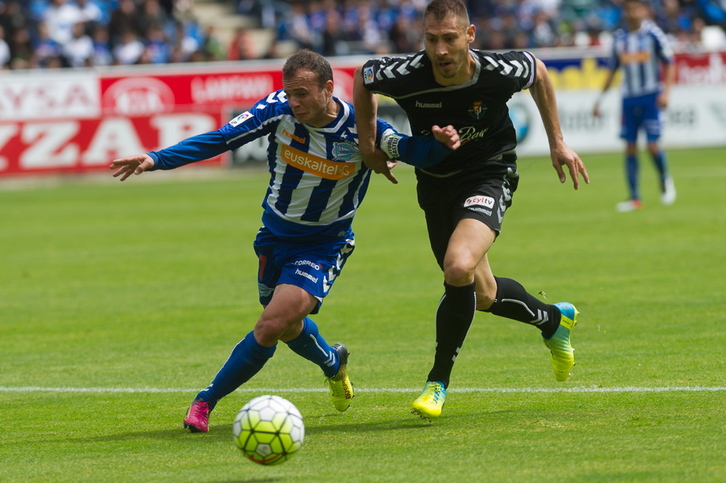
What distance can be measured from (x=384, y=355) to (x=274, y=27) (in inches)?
993

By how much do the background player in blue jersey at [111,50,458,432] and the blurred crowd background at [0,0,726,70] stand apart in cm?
2062

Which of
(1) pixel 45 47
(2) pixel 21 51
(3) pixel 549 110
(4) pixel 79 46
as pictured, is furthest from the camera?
(4) pixel 79 46

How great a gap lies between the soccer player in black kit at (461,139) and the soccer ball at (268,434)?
3.18 feet

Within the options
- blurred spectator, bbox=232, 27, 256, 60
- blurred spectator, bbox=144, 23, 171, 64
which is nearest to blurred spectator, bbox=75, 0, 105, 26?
blurred spectator, bbox=144, 23, 171, 64

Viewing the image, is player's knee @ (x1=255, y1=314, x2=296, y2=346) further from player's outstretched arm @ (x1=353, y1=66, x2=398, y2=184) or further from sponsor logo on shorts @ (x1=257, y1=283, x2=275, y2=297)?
player's outstretched arm @ (x1=353, y1=66, x2=398, y2=184)

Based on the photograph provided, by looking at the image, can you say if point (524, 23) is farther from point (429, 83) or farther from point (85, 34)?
point (429, 83)

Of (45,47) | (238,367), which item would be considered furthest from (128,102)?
(238,367)

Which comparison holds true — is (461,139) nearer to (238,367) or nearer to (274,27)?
(238,367)

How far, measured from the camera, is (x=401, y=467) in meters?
4.94

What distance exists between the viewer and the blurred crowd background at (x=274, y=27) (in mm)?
27000

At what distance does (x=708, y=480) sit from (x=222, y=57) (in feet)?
82.1

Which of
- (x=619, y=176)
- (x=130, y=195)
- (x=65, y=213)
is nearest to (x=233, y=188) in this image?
(x=130, y=195)

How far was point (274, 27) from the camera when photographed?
32062 mm

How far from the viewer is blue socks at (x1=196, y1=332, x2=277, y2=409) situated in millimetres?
5965
